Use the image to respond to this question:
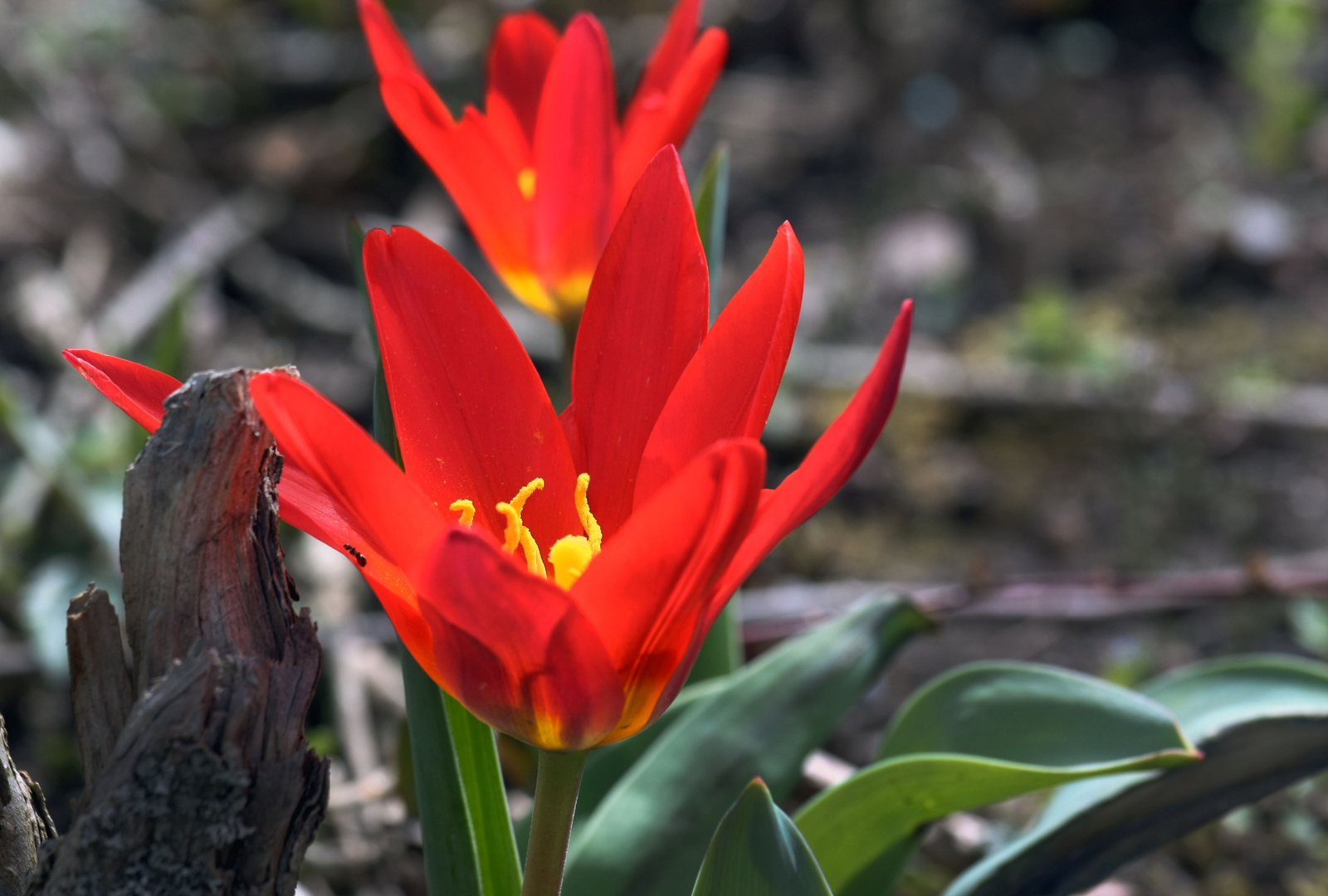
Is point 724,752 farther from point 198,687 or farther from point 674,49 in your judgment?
point 674,49

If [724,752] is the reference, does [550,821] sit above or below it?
above

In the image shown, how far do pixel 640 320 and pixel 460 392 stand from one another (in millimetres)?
124

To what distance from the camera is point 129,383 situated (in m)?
0.63

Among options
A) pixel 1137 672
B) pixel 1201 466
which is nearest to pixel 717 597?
pixel 1137 672

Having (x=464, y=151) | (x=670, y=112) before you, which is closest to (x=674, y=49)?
(x=670, y=112)

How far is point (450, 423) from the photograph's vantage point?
714 millimetres

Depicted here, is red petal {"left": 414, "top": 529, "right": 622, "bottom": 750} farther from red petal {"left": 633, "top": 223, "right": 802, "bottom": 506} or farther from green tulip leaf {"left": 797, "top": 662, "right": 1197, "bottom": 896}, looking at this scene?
green tulip leaf {"left": 797, "top": 662, "right": 1197, "bottom": 896}

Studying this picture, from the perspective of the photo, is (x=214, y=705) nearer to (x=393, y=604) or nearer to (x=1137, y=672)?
(x=393, y=604)

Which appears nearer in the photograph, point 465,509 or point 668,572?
point 668,572

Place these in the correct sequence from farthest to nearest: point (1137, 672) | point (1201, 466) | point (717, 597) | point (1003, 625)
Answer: point (1201, 466) < point (1003, 625) < point (1137, 672) < point (717, 597)

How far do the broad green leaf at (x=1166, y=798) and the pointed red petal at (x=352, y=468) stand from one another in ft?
2.01

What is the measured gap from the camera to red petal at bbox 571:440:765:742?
499 mm

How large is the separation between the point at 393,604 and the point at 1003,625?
1.65 m

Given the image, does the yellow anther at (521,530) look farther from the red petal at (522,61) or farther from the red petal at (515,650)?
the red petal at (522,61)
